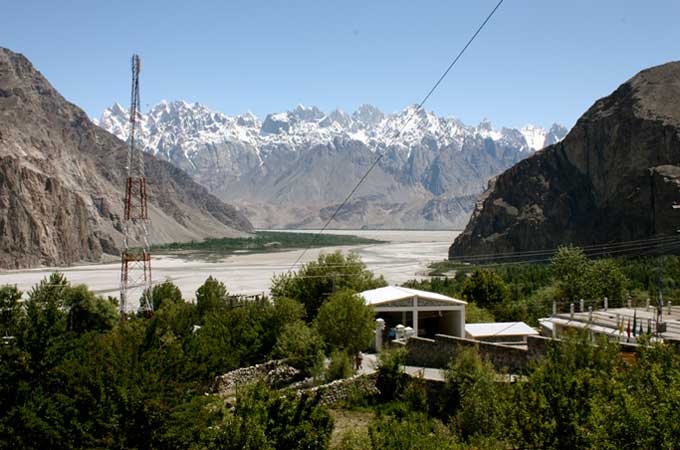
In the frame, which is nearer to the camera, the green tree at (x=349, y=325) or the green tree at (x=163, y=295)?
the green tree at (x=349, y=325)

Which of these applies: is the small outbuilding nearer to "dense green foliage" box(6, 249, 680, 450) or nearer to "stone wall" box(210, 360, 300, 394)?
"dense green foliage" box(6, 249, 680, 450)

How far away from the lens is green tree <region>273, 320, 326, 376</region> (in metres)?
29.2

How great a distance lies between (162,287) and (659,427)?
45.9 m

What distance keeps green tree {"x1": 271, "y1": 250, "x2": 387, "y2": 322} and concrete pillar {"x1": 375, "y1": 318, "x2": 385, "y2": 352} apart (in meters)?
8.73

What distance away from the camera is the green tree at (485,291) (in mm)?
46625

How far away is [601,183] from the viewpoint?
4498 inches

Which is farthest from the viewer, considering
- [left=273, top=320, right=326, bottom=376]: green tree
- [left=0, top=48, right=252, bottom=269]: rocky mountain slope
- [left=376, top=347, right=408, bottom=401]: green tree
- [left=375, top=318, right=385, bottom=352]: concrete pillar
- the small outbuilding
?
[left=0, top=48, right=252, bottom=269]: rocky mountain slope

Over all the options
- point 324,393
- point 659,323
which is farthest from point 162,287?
point 659,323

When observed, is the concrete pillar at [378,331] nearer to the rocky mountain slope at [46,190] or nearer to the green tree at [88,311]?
the green tree at [88,311]

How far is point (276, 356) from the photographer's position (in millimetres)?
31500

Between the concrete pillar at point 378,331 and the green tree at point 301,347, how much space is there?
10.9 ft

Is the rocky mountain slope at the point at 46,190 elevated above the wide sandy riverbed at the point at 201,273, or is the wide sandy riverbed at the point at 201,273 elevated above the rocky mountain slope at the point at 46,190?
the rocky mountain slope at the point at 46,190

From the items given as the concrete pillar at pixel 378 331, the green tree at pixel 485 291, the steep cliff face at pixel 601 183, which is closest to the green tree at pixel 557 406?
the concrete pillar at pixel 378 331

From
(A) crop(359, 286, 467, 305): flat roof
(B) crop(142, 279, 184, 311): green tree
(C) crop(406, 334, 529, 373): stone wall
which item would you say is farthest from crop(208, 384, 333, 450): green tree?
(B) crop(142, 279, 184, 311): green tree
